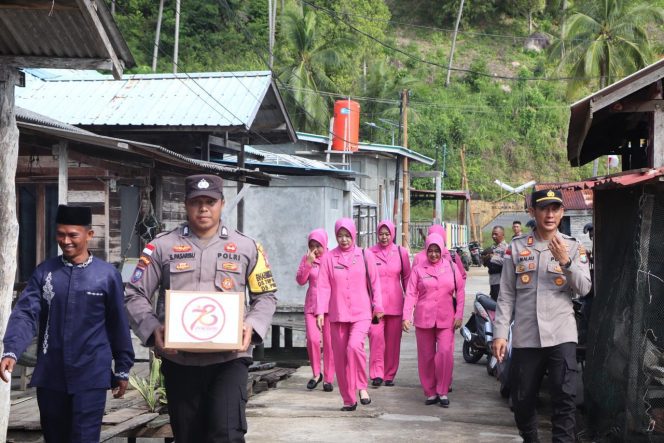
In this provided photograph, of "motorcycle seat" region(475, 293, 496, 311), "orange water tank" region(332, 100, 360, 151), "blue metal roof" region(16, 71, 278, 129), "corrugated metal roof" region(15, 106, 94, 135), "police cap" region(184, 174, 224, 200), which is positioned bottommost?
"motorcycle seat" region(475, 293, 496, 311)

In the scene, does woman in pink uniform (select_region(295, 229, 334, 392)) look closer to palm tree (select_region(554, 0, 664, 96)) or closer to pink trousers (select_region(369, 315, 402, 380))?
pink trousers (select_region(369, 315, 402, 380))

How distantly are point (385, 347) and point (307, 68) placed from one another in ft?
108

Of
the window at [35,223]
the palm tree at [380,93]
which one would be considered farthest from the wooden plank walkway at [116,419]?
the palm tree at [380,93]

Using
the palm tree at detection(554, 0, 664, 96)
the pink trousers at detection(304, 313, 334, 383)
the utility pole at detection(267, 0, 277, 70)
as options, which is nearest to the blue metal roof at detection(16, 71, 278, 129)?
the pink trousers at detection(304, 313, 334, 383)

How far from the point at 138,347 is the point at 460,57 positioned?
58.7 meters

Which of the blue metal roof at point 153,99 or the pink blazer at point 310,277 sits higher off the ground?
the blue metal roof at point 153,99

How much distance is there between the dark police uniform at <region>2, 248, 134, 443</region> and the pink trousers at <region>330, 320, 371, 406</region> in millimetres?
4592

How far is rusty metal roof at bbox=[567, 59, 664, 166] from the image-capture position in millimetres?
9000

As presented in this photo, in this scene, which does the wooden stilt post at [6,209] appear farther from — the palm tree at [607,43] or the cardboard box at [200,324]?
the palm tree at [607,43]

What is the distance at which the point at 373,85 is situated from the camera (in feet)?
166

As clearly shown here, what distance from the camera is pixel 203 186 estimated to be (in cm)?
534

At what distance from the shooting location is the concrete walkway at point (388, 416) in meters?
8.58

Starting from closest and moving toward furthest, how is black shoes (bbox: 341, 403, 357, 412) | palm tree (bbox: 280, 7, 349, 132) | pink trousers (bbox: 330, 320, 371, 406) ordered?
black shoes (bbox: 341, 403, 357, 412) < pink trousers (bbox: 330, 320, 371, 406) < palm tree (bbox: 280, 7, 349, 132)

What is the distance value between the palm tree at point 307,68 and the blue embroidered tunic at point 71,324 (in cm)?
3686
